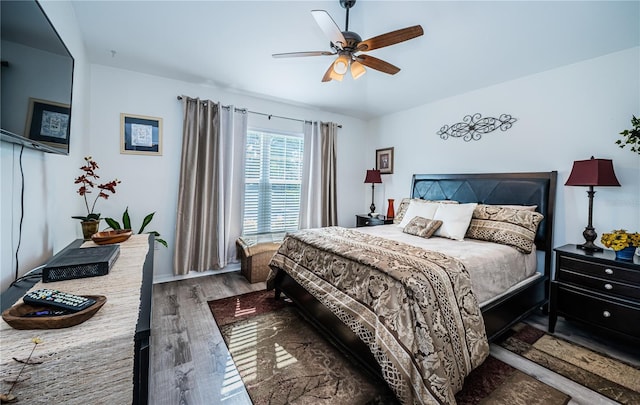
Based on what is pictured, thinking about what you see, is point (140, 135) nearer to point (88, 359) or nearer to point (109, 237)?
point (109, 237)

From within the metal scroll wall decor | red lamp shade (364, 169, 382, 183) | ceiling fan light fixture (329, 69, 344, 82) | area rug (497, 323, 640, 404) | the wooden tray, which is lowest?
area rug (497, 323, 640, 404)

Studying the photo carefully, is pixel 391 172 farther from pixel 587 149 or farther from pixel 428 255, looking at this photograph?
pixel 428 255

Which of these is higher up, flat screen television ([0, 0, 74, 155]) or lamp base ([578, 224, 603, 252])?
flat screen television ([0, 0, 74, 155])

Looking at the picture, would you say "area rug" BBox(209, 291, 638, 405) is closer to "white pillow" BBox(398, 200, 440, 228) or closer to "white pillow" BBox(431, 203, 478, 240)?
"white pillow" BBox(431, 203, 478, 240)

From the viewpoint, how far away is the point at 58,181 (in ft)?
6.24

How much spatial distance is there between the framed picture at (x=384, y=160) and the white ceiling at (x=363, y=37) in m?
1.45

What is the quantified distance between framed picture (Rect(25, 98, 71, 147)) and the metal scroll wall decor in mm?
4031

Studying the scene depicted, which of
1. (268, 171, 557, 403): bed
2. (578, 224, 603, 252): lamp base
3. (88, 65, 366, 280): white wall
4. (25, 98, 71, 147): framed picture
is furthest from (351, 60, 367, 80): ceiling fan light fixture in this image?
(578, 224, 603, 252): lamp base

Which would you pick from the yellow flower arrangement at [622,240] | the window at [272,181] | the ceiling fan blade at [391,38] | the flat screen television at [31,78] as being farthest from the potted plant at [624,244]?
the flat screen television at [31,78]

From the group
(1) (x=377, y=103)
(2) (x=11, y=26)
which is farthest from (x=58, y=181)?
(1) (x=377, y=103)

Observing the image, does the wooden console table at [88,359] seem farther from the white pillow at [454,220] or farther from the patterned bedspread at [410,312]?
the white pillow at [454,220]

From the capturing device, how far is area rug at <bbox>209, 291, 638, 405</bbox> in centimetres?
163

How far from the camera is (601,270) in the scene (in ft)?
7.02

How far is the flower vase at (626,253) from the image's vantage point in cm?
207
